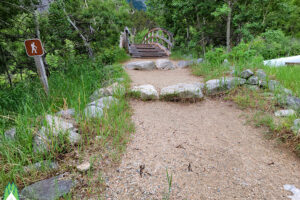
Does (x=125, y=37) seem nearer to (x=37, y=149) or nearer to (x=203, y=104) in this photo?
(x=203, y=104)

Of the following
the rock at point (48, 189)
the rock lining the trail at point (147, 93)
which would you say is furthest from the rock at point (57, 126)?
the rock lining the trail at point (147, 93)

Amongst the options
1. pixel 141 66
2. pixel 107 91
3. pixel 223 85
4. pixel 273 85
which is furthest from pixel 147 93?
pixel 141 66

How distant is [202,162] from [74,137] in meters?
1.67

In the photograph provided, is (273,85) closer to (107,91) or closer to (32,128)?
(107,91)

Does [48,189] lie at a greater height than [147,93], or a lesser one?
lesser

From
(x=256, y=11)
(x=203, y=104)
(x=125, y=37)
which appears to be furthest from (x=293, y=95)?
(x=125, y=37)

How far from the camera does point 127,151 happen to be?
7.73ft

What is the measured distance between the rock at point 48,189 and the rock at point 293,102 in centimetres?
363

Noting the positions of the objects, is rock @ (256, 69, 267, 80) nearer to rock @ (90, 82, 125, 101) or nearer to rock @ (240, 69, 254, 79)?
rock @ (240, 69, 254, 79)

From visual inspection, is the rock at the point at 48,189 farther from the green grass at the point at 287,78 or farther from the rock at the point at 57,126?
the green grass at the point at 287,78

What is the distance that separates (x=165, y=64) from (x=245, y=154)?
17.7 ft

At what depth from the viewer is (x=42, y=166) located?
6.17 ft

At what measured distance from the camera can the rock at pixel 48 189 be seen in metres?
1.58

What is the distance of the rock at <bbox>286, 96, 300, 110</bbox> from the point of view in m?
3.11
